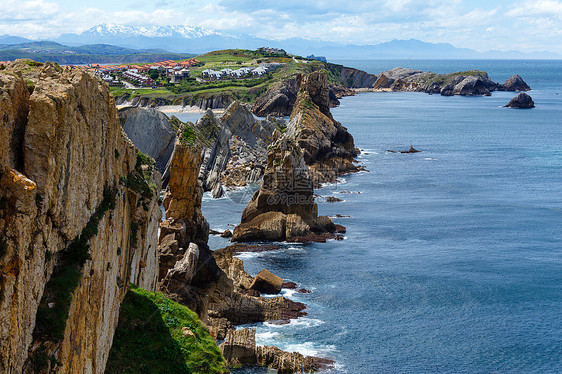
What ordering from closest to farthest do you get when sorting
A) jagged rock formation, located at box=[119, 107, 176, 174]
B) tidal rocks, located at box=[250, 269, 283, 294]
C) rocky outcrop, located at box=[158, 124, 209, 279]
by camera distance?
1. rocky outcrop, located at box=[158, 124, 209, 279]
2. tidal rocks, located at box=[250, 269, 283, 294]
3. jagged rock formation, located at box=[119, 107, 176, 174]

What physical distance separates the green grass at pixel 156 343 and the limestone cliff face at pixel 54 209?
1890 millimetres

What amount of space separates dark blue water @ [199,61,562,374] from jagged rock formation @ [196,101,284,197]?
636 centimetres

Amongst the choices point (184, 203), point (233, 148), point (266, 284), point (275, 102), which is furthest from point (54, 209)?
point (275, 102)

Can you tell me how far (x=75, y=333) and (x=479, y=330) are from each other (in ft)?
111

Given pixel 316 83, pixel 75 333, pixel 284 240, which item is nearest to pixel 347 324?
pixel 284 240

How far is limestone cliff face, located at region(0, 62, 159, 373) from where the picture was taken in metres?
14.9

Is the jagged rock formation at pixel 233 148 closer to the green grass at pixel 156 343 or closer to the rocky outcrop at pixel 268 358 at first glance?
the rocky outcrop at pixel 268 358

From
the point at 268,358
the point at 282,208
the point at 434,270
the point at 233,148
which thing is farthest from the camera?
the point at 233,148

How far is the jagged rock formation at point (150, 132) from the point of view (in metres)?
98.4

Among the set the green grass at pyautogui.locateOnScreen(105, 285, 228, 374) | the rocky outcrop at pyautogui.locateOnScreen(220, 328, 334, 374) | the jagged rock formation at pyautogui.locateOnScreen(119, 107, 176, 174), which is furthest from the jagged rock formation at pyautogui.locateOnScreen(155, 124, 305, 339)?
the jagged rock formation at pyautogui.locateOnScreen(119, 107, 176, 174)

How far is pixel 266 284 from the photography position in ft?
170

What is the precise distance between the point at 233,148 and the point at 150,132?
13797mm

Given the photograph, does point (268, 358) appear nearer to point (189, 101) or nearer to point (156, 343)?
point (156, 343)

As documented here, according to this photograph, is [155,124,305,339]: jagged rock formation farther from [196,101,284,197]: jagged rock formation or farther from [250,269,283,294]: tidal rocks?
[196,101,284,197]: jagged rock formation
